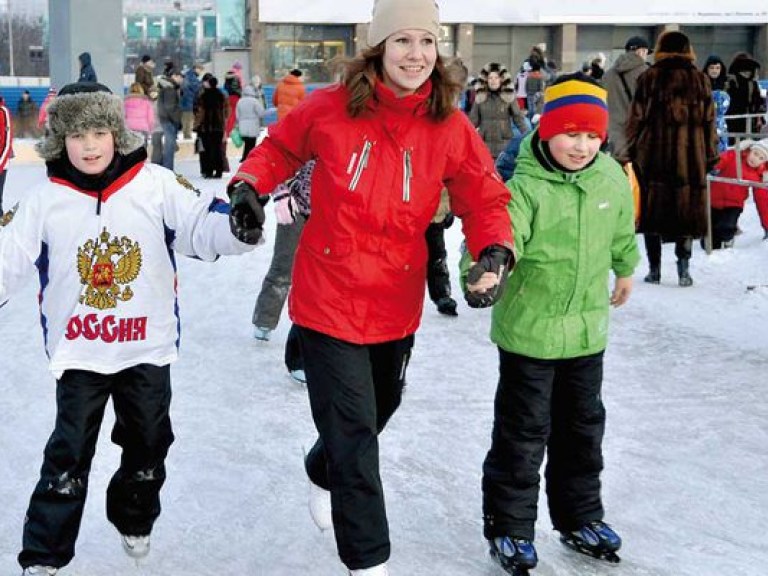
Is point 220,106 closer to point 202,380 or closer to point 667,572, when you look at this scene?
point 202,380

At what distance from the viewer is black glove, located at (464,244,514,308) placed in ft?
9.00

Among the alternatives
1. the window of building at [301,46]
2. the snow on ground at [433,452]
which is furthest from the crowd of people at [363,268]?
the window of building at [301,46]

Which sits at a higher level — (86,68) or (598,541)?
(86,68)

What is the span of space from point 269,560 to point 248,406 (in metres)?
1.68

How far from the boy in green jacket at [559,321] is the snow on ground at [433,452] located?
18cm

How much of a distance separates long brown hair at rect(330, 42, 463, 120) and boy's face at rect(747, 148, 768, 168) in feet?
17.4

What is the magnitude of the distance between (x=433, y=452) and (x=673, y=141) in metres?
3.85

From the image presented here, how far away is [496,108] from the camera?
34.2 feet

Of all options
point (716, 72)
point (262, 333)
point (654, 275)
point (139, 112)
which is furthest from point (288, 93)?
point (262, 333)

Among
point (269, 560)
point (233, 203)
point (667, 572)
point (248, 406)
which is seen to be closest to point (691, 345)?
point (248, 406)

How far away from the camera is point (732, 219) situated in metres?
8.88

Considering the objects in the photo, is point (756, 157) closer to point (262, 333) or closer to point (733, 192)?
point (733, 192)

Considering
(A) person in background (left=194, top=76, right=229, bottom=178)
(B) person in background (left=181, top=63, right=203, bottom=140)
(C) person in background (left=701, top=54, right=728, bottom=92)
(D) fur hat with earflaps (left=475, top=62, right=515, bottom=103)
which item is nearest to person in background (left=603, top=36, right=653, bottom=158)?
(D) fur hat with earflaps (left=475, top=62, right=515, bottom=103)

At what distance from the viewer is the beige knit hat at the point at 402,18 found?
9.64ft
